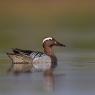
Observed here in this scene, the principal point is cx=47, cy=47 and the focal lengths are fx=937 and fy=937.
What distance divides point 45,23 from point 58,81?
18.1 metres

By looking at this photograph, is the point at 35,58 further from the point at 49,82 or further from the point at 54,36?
the point at 54,36

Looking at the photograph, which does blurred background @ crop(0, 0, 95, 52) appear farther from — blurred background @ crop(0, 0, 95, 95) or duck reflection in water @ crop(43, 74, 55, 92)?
duck reflection in water @ crop(43, 74, 55, 92)

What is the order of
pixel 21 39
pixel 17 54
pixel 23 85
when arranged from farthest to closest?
pixel 21 39
pixel 17 54
pixel 23 85

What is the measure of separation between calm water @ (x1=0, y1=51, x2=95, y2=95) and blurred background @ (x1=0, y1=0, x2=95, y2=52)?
169 inches

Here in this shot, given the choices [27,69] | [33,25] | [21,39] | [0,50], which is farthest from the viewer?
[33,25]

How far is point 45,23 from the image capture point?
34.9 metres

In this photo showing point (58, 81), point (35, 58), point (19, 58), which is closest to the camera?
point (58, 81)

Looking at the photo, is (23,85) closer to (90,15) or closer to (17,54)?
(17,54)

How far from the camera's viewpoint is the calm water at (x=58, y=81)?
610 inches

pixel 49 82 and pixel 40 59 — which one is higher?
pixel 40 59

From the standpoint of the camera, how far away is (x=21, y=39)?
89.0 feet

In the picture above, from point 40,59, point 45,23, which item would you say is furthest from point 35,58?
point 45,23

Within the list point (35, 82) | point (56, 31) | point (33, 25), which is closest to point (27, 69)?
Answer: point (35, 82)

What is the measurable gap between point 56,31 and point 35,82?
1387 cm
